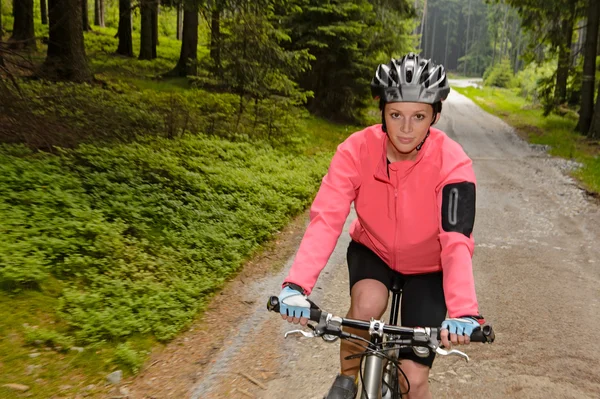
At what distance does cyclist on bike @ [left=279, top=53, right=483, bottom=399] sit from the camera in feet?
8.32

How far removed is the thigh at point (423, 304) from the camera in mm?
2582

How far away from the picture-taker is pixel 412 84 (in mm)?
2639

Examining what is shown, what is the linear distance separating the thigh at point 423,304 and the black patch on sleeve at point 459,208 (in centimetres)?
39

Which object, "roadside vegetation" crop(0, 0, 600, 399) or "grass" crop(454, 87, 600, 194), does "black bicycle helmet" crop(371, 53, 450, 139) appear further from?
"grass" crop(454, 87, 600, 194)

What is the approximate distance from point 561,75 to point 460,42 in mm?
104681

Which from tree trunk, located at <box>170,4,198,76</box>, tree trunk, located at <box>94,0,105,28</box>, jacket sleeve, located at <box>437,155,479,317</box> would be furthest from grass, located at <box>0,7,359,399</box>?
tree trunk, located at <box>94,0,105,28</box>

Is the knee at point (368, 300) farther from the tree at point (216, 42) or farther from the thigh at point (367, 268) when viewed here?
the tree at point (216, 42)

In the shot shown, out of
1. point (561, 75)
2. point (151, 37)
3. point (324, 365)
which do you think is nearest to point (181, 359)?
point (324, 365)

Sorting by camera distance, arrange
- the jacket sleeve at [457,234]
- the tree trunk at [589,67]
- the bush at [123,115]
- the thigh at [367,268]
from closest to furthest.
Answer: the jacket sleeve at [457,234] < the thigh at [367,268] < the bush at [123,115] < the tree trunk at [589,67]

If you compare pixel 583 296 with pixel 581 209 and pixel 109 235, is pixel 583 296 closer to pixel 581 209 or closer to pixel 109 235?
pixel 581 209

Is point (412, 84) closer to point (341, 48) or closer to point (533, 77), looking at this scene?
point (341, 48)

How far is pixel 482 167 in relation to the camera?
50.1 ft

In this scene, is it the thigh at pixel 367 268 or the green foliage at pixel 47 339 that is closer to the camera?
the thigh at pixel 367 268

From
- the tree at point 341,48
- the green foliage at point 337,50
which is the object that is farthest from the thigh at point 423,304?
the green foliage at point 337,50
